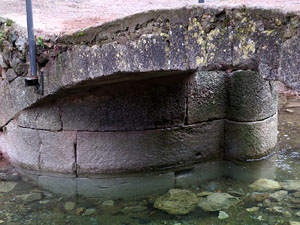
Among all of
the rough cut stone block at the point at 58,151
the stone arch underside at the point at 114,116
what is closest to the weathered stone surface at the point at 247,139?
the stone arch underside at the point at 114,116

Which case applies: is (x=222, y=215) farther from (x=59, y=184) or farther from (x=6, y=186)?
(x=6, y=186)

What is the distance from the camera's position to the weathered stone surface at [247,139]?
3.82 meters

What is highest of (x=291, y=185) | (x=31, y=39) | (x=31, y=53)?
(x=31, y=39)

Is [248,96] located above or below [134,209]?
above

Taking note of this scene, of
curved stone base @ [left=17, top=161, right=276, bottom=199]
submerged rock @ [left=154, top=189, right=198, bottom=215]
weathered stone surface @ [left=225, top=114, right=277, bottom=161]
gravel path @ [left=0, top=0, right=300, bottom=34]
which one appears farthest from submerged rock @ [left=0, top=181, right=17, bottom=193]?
weathered stone surface @ [left=225, top=114, right=277, bottom=161]

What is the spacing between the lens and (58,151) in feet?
11.6

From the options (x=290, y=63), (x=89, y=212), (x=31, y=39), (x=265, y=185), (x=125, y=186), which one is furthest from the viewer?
(x=125, y=186)

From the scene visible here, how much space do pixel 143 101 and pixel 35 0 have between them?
193 cm

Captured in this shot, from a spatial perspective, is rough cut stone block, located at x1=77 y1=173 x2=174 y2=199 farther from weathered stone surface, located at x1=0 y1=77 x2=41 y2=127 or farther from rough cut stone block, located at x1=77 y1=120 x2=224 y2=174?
weathered stone surface, located at x1=0 y1=77 x2=41 y2=127

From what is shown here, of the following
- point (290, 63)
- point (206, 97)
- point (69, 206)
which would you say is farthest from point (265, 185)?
point (290, 63)

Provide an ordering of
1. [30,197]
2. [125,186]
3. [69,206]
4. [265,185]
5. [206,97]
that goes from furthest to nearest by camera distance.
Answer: [206,97] → [125,186] → [265,185] → [30,197] → [69,206]

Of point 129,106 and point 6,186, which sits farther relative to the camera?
point 129,106

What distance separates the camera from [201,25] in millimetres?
2137

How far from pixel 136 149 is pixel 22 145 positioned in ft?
3.51
